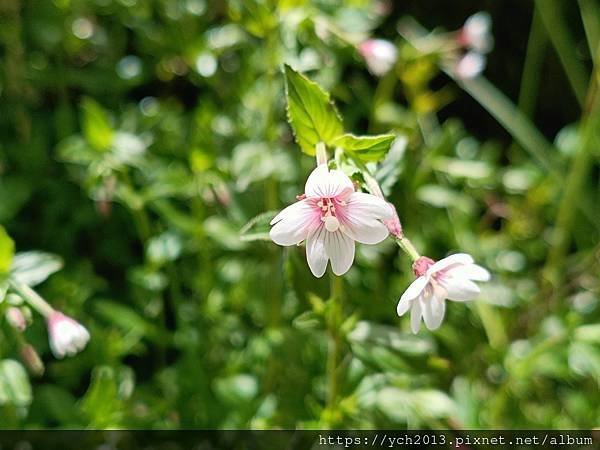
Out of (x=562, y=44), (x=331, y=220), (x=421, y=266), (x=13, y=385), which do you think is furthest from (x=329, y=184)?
(x=562, y=44)

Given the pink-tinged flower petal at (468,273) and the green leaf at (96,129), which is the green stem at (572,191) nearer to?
the pink-tinged flower petal at (468,273)

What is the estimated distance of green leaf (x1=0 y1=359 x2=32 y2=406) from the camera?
1068 mm

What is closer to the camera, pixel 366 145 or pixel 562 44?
pixel 366 145

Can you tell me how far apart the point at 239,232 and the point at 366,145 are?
0.30m

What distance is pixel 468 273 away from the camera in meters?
0.83

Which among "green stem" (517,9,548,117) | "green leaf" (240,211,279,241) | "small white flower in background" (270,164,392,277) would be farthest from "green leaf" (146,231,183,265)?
"green stem" (517,9,548,117)

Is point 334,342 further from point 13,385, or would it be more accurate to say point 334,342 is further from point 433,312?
point 13,385

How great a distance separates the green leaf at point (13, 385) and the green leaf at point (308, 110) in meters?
0.53

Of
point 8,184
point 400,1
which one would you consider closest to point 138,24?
point 8,184

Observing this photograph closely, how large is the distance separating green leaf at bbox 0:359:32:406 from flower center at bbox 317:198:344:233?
0.53 metres

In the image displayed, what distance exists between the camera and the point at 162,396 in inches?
54.6

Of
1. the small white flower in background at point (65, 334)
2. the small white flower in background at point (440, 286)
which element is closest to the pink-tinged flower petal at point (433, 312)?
the small white flower in background at point (440, 286)

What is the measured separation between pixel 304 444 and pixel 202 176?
46 cm

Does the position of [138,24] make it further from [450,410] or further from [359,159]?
[450,410]
